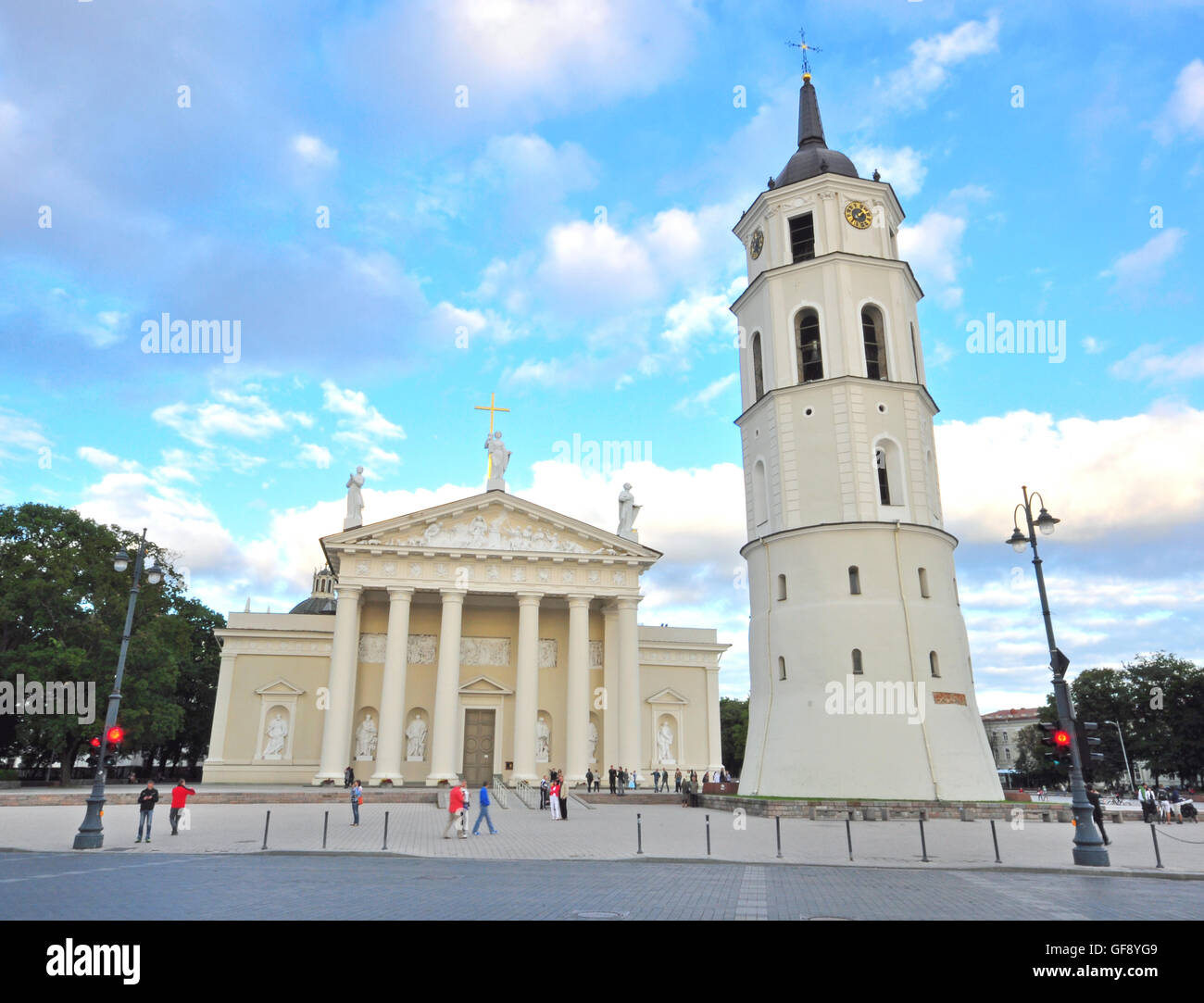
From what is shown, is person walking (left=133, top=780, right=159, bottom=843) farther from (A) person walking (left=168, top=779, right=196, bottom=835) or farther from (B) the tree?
(B) the tree

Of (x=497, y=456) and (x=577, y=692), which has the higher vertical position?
(x=497, y=456)

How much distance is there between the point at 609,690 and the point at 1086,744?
28.8 metres

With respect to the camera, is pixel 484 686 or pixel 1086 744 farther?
pixel 484 686

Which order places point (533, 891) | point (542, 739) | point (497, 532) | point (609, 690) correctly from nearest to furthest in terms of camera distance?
point (533, 891), point (497, 532), point (609, 690), point (542, 739)

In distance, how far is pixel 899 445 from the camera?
3139 cm

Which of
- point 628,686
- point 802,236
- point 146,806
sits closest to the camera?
point 146,806

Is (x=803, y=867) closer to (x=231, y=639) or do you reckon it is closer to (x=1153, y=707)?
(x=231, y=639)

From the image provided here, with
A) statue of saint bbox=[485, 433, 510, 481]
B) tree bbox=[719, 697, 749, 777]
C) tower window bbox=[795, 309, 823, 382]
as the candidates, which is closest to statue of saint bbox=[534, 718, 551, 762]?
statue of saint bbox=[485, 433, 510, 481]

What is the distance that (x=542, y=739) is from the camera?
142 ft

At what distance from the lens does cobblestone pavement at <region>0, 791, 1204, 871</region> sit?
16969 millimetres

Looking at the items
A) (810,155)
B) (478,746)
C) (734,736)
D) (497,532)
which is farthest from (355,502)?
(734,736)

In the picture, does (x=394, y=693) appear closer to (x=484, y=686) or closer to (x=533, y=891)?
(x=484, y=686)

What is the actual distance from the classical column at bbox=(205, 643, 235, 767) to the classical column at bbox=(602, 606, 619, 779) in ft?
55.4
